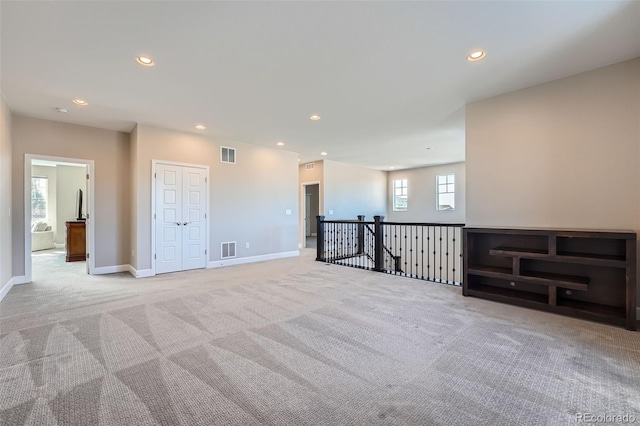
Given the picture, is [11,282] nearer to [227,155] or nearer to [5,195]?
[5,195]

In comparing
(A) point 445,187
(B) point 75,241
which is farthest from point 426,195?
(B) point 75,241

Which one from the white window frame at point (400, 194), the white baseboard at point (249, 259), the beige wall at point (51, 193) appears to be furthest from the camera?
the white window frame at point (400, 194)

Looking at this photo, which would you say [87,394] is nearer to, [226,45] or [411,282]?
[226,45]

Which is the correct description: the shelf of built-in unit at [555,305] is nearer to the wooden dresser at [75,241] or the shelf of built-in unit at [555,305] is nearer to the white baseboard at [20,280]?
the white baseboard at [20,280]

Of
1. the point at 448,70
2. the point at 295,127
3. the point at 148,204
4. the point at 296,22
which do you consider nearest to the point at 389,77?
the point at 448,70

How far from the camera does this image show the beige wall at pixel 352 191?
29.3 feet

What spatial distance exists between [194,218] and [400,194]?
305 inches

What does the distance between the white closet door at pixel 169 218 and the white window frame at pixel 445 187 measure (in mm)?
8113

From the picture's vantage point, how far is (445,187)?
966 centimetres

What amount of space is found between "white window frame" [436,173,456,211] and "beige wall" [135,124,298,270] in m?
5.29

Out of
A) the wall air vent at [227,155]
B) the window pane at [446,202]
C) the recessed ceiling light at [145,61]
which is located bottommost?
the window pane at [446,202]

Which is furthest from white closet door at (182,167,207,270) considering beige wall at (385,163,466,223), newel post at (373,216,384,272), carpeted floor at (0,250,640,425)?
beige wall at (385,163,466,223)

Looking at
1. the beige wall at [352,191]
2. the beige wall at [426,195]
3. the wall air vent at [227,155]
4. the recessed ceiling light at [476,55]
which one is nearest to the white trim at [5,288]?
the wall air vent at [227,155]

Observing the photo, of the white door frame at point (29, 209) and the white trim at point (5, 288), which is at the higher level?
the white door frame at point (29, 209)
